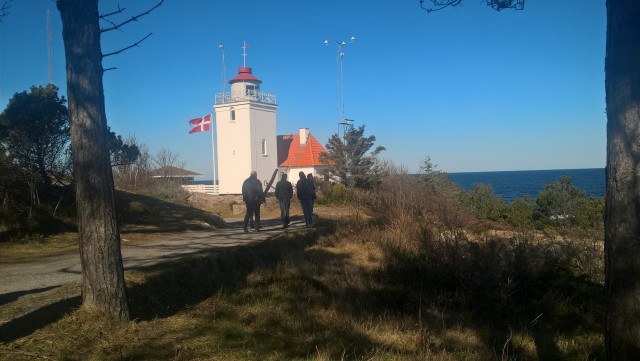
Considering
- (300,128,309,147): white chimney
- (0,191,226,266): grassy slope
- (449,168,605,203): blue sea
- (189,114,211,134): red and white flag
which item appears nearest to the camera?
(0,191,226,266): grassy slope

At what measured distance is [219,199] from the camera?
28.7 metres

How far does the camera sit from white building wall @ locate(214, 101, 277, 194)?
40812 millimetres

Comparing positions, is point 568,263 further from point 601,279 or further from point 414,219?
point 414,219

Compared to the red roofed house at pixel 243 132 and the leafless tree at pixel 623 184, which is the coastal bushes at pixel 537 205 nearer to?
the leafless tree at pixel 623 184

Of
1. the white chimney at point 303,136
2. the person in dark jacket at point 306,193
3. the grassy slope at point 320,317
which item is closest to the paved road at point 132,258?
the grassy slope at point 320,317

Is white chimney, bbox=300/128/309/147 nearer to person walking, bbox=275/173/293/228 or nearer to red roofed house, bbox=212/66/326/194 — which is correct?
red roofed house, bbox=212/66/326/194

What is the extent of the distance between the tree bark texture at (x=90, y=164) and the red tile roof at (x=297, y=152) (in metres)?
38.6

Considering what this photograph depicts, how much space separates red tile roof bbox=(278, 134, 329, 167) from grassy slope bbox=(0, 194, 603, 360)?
117 feet

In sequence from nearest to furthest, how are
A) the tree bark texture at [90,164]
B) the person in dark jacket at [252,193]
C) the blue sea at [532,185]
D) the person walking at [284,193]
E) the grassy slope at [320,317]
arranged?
the grassy slope at [320,317]
the tree bark texture at [90,164]
the person in dark jacket at [252,193]
the person walking at [284,193]
the blue sea at [532,185]

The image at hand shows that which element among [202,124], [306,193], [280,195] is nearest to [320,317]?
[306,193]

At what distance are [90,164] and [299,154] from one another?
139 feet

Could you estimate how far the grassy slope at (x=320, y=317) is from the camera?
16.2 feet

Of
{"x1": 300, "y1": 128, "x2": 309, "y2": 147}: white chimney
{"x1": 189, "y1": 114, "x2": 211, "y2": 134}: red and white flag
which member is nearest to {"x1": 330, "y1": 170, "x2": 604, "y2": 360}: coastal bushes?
{"x1": 189, "y1": 114, "x2": 211, "y2": 134}: red and white flag

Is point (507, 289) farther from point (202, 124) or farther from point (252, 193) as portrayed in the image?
point (202, 124)
